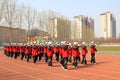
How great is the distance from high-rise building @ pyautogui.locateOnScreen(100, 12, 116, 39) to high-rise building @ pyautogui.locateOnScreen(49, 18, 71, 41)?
97.1ft

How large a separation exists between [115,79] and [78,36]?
5425 centimetres

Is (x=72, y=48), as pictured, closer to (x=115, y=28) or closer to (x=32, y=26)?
(x=32, y=26)

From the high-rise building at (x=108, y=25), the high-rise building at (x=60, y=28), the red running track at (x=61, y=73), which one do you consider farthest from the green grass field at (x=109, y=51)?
the high-rise building at (x=108, y=25)

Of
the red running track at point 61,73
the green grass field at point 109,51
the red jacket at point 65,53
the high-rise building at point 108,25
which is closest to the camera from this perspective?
the red running track at point 61,73

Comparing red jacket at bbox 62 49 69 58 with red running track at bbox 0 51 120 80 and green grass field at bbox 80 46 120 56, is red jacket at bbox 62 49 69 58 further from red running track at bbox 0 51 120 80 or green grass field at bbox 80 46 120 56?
green grass field at bbox 80 46 120 56

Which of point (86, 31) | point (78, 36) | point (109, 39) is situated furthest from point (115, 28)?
point (78, 36)

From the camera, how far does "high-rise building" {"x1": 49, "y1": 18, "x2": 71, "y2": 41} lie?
57375mm

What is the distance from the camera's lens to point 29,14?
53062 mm

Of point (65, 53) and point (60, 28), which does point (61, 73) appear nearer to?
point (65, 53)

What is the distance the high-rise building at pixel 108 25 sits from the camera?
91375 mm

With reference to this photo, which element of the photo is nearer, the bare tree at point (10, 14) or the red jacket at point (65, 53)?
the red jacket at point (65, 53)

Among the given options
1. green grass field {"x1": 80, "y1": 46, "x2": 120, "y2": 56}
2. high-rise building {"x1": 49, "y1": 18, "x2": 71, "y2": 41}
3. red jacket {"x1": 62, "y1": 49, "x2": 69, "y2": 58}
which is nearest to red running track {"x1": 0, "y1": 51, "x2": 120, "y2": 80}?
red jacket {"x1": 62, "y1": 49, "x2": 69, "y2": 58}

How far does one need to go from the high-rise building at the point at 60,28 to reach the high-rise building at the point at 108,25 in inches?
1165

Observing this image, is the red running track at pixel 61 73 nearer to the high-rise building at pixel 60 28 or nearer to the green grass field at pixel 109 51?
the green grass field at pixel 109 51
